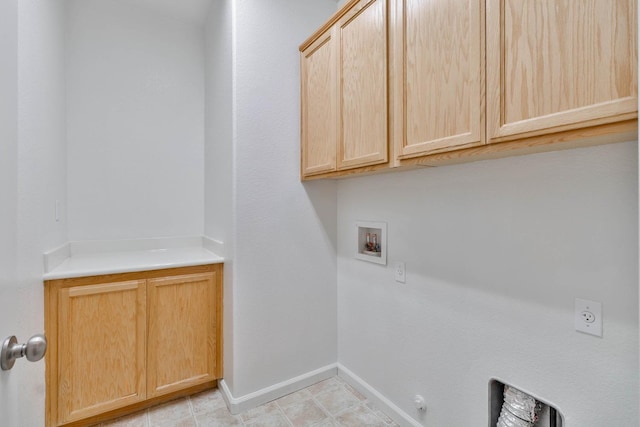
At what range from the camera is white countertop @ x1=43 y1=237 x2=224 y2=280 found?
5.44 feet

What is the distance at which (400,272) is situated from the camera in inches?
68.5

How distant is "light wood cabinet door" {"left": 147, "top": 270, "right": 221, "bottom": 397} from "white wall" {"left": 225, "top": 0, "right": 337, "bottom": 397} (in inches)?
9.6

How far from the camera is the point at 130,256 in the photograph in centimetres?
210

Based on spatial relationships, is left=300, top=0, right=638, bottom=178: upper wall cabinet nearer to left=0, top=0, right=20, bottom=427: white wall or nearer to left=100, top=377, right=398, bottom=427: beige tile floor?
left=0, top=0, right=20, bottom=427: white wall

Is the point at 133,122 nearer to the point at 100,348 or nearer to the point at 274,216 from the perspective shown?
the point at 274,216

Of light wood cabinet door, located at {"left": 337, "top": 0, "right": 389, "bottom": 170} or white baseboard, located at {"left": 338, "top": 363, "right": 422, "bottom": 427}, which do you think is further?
white baseboard, located at {"left": 338, "top": 363, "right": 422, "bottom": 427}

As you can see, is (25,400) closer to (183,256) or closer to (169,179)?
(183,256)

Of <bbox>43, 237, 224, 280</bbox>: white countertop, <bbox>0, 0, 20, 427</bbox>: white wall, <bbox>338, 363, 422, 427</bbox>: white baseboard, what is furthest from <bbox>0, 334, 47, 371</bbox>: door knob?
<bbox>338, 363, 422, 427</bbox>: white baseboard

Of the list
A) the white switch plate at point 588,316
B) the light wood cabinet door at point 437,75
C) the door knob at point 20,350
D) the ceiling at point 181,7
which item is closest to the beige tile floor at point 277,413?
the white switch plate at point 588,316

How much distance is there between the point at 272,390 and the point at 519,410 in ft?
4.48

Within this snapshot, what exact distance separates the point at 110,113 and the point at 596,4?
263cm

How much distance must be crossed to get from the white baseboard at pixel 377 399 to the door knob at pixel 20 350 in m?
1.70

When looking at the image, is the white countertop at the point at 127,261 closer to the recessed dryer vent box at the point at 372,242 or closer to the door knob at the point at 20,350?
the recessed dryer vent box at the point at 372,242

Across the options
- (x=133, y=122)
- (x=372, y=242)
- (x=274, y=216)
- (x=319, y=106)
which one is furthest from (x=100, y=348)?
(x=319, y=106)
